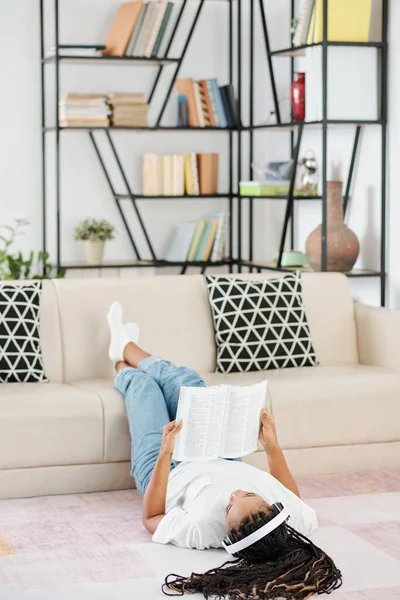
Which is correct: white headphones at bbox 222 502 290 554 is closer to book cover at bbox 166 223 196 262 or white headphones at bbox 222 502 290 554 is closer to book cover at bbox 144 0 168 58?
book cover at bbox 166 223 196 262

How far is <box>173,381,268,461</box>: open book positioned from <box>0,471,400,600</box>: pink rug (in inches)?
12.4

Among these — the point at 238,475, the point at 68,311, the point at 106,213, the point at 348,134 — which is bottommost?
the point at 238,475

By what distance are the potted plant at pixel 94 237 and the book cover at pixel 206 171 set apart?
1.97 ft

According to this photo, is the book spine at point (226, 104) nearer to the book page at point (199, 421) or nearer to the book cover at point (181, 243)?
the book cover at point (181, 243)

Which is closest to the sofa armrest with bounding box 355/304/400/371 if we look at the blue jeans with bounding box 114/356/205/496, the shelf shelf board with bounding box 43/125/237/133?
the blue jeans with bounding box 114/356/205/496

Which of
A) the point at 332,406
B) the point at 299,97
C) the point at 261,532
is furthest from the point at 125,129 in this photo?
the point at 261,532

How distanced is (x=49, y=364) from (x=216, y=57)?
290 cm

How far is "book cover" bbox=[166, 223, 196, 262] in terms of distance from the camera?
6266mm

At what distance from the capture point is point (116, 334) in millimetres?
4219

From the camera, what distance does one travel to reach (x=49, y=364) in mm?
4258

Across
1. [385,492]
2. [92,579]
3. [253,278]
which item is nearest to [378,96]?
[253,278]

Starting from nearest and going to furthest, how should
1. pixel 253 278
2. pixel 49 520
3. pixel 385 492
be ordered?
pixel 49 520
pixel 385 492
pixel 253 278

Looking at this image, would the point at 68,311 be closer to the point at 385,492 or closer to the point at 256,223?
the point at 385,492

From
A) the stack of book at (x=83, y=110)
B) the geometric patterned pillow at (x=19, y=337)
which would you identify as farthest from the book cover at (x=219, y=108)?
the geometric patterned pillow at (x=19, y=337)
